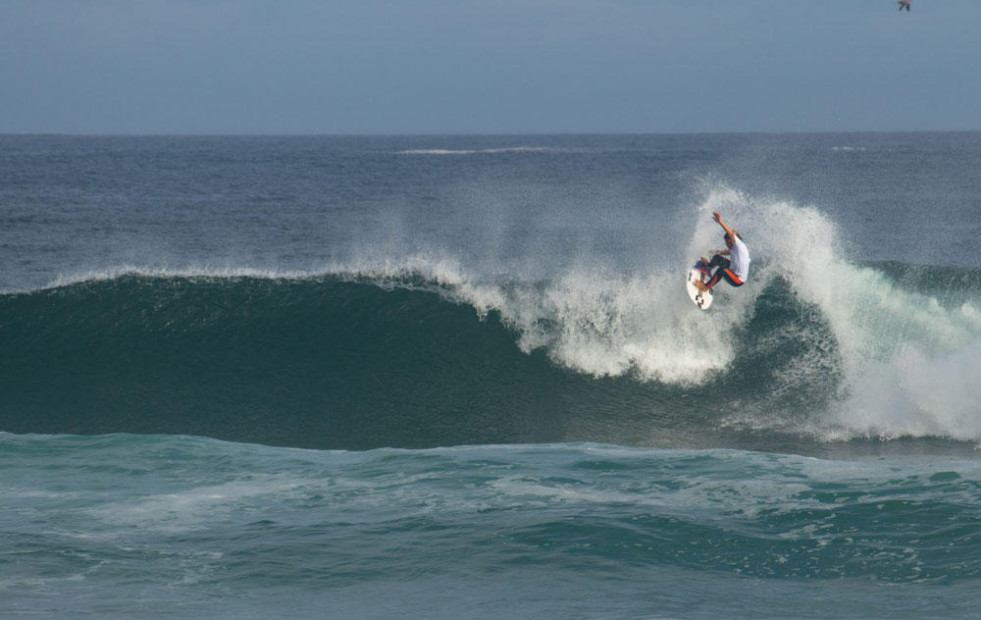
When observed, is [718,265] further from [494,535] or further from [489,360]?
[494,535]

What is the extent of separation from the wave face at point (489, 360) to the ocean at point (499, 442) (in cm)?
5

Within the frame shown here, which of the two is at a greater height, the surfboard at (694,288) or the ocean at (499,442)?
the surfboard at (694,288)

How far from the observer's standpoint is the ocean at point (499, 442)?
708 centimetres

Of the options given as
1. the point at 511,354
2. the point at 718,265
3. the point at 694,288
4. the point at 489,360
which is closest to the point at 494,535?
the point at 718,265

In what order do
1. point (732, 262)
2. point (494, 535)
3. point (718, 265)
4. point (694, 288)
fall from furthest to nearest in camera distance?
point (694, 288) → point (718, 265) → point (732, 262) → point (494, 535)

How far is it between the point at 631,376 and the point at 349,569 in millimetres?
7360

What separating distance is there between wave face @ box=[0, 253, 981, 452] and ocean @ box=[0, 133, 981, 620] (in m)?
0.05

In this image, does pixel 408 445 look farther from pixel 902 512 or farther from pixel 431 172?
pixel 431 172

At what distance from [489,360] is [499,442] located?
303cm

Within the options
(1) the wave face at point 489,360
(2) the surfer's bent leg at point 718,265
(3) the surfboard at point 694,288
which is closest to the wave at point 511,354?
(1) the wave face at point 489,360

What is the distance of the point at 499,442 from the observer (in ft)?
38.7

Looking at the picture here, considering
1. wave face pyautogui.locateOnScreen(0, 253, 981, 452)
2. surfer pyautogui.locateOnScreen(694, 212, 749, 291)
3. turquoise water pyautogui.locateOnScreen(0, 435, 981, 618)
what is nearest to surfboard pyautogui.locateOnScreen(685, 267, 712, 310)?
surfer pyautogui.locateOnScreen(694, 212, 749, 291)

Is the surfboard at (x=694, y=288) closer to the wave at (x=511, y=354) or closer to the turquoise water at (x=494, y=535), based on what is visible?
the wave at (x=511, y=354)

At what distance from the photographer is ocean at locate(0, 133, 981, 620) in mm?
7082
